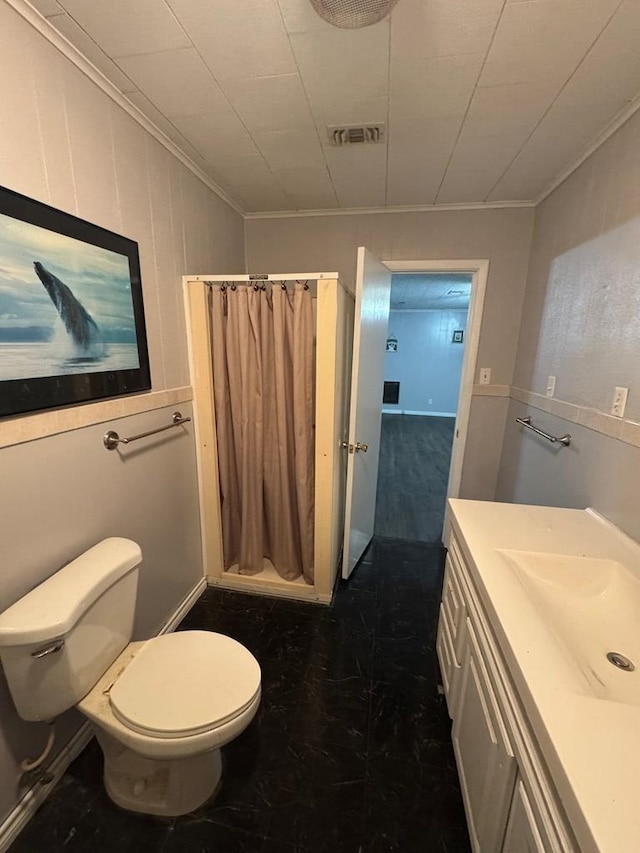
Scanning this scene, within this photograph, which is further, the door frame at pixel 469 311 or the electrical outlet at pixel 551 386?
the door frame at pixel 469 311

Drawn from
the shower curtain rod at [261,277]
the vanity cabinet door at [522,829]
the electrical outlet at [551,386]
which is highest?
the shower curtain rod at [261,277]

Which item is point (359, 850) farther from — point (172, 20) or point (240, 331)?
point (172, 20)

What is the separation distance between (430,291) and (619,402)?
414cm

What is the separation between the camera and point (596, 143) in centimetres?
149

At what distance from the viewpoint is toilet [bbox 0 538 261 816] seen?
97cm

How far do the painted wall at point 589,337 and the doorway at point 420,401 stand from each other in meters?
0.66

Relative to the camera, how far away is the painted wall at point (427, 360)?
23.9ft

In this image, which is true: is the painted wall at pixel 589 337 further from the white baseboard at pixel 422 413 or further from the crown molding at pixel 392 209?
the white baseboard at pixel 422 413

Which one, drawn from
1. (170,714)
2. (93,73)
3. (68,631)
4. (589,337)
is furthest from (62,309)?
(589,337)

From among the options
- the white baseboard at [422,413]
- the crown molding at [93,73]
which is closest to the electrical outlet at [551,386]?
the crown molding at [93,73]

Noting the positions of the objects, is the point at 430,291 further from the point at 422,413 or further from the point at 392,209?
the point at 422,413

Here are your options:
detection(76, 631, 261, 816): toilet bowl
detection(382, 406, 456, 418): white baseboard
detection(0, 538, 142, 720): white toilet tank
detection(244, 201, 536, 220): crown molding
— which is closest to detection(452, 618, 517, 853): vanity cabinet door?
detection(76, 631, 261, 816): toilet bowl

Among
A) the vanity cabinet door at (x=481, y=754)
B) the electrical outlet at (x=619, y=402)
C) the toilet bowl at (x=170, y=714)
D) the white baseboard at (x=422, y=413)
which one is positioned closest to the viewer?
the vanity cabinet door at (x=481, y=754)

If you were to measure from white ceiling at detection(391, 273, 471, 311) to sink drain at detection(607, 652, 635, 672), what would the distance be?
290 cm
